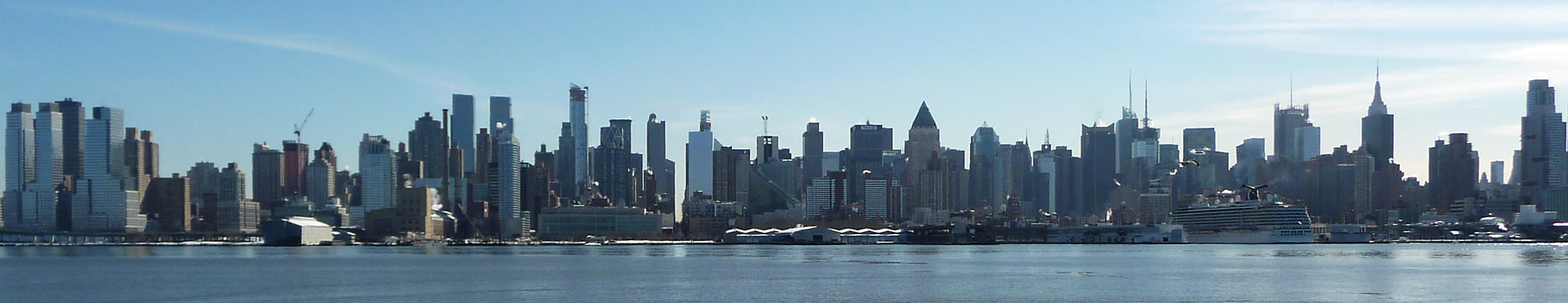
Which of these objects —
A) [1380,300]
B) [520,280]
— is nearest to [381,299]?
[520,280]

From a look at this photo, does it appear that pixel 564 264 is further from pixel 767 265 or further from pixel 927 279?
pixel 927 279

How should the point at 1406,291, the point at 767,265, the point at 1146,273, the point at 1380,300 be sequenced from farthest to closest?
the point at 767,265, the point at 1146,273, the point at 1406,291, the point at 1380,300

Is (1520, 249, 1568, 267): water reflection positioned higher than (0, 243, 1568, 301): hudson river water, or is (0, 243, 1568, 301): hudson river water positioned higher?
(0, 243, 1568, 301): hudson river water

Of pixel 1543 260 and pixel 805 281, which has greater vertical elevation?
pixel 805 281

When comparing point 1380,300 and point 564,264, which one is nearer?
point 1380,300

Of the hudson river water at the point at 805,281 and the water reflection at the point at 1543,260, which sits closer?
the hudson river water at the point at 805,281

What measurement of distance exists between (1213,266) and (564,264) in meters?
52.5

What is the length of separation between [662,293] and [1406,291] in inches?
1496

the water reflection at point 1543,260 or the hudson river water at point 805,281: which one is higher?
the hudson river water at point 805,281

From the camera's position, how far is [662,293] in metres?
81.4

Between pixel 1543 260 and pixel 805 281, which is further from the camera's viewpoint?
pixel 1543 260

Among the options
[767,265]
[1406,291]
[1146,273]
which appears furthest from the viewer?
[767,265]

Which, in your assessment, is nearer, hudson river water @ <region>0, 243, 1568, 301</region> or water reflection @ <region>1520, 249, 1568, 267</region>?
hudson river water @ <region>0, 243, 1568, 301</region>

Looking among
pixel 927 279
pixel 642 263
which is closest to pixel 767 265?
pixel 642 263
